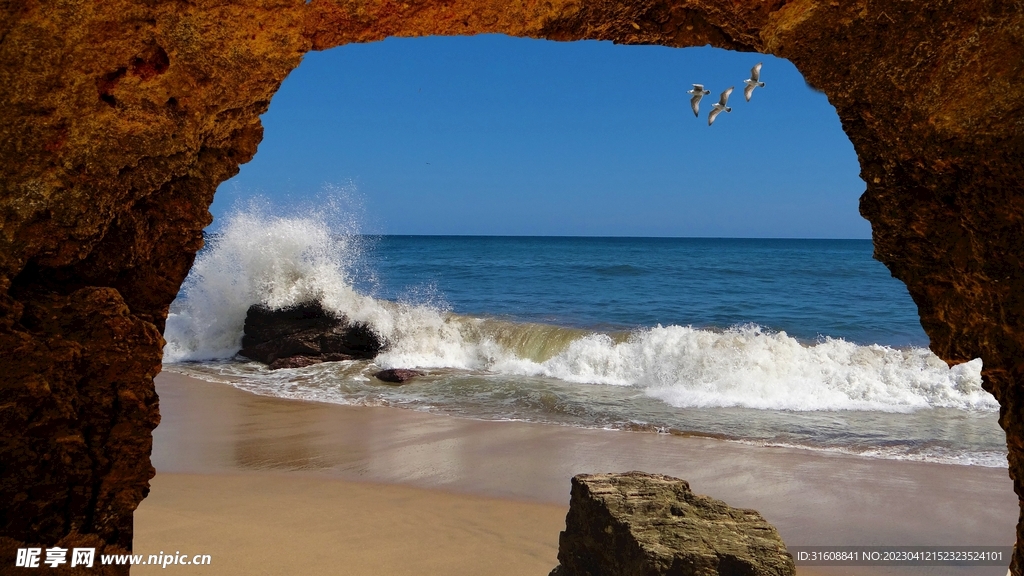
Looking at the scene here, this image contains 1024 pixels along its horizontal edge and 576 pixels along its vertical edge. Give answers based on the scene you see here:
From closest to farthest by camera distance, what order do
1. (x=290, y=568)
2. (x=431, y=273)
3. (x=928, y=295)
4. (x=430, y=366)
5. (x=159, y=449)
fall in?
1. (x=928, y=295)
2. (x=290, y=568)
3. (x=159, y=449)
4. (x=430, y=366)
5. (x=431, y=273)

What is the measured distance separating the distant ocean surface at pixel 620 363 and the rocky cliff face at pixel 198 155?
209 inches

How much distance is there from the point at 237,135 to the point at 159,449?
5093 millimetres

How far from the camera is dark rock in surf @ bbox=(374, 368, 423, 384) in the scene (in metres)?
10.4

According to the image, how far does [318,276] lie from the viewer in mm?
13172

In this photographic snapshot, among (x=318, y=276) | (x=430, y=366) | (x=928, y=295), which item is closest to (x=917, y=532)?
(x=928, y=295)

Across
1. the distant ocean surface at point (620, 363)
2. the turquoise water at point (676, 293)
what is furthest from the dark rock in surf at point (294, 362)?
the turquoise water at point (676, 293)

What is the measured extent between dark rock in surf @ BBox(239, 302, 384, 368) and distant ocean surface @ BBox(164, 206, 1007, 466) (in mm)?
295

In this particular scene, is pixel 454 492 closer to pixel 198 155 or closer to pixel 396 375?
pixel 198 155

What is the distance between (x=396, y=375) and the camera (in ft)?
34.2

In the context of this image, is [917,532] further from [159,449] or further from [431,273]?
[431,273]

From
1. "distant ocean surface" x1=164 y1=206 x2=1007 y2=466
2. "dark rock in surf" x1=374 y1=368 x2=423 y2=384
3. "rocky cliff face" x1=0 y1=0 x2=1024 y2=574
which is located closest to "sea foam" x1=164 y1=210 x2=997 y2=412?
"distant ocean surface" x1=164 y1=206 x2=1007 y2=466

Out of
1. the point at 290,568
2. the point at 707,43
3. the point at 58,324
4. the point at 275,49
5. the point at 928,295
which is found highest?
the point at 707,43

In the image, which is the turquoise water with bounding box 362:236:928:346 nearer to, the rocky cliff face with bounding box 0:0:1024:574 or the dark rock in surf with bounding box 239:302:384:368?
the dark rock in surf with bounding box 239:302:384:368

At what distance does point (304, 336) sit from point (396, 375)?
229cm
